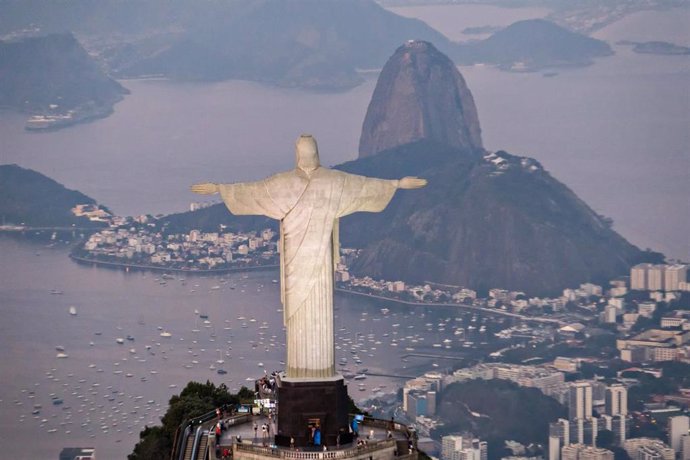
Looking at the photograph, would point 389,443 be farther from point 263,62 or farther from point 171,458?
point 263,62

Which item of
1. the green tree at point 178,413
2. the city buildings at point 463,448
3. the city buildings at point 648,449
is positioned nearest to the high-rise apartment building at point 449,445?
the city buildings at point 463,448

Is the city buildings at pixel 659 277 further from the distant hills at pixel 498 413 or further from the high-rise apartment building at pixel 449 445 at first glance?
the high-rise apartment building at pixel 449 445

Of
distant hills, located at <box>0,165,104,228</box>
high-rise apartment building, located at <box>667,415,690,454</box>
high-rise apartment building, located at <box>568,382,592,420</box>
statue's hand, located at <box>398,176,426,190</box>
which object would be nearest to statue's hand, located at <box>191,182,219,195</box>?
statue's hand, located at <box>398,176,426,190</box>

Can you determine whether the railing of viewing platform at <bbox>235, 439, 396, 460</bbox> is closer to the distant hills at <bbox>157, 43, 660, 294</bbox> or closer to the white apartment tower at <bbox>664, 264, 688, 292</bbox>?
the white apartment tower at <bbox>664, 264, 688, 292</bbox>

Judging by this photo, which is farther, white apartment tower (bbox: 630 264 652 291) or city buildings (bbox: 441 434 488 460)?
white apartment tower (bbox: 630 264 652 291)

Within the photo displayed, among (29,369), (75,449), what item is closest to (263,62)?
(29,369)

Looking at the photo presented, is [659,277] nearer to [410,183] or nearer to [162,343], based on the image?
[162,343]
